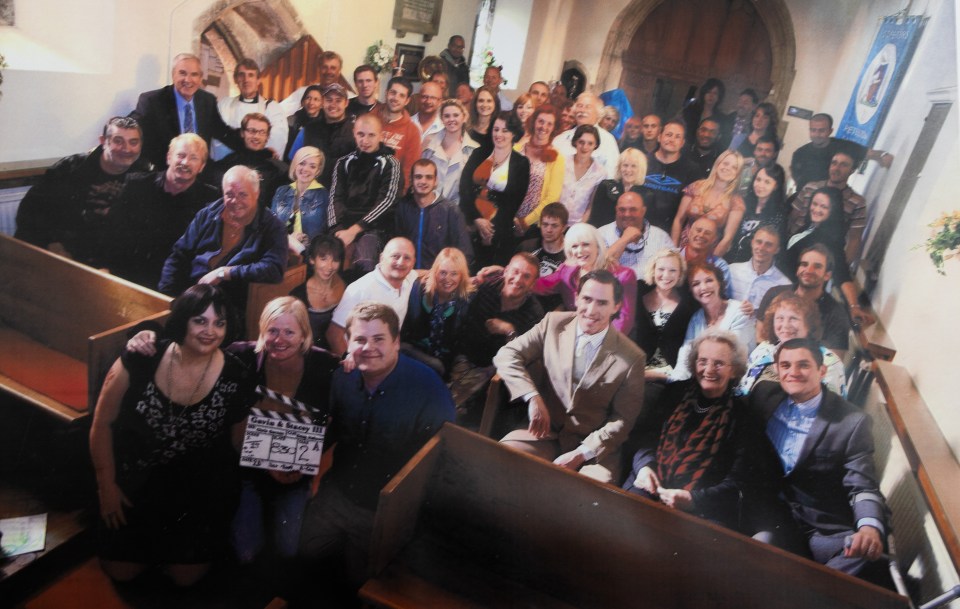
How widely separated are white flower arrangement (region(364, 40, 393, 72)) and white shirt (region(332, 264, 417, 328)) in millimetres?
2798

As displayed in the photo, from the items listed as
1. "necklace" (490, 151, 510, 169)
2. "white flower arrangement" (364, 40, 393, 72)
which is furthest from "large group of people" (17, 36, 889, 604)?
"white flower arrangement" (364, 40, 393, 72)

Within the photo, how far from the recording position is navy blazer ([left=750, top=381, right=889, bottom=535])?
2309 mm

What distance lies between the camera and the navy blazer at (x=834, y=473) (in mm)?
2309

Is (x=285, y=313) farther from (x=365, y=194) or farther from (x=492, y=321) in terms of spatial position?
(x=492, y=321)

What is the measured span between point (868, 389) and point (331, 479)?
202 cm

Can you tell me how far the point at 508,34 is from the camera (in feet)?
11.0

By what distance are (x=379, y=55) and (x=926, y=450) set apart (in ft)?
14.6

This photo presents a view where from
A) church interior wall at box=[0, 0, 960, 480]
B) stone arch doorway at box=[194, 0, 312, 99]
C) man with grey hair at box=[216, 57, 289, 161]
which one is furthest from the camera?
stone arch doorway at box=[194, 0, 312, 99]

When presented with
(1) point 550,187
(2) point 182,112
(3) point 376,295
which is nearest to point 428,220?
(3) point 376,295

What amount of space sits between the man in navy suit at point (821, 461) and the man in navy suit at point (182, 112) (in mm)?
2665

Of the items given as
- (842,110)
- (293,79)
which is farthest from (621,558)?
(293,79)

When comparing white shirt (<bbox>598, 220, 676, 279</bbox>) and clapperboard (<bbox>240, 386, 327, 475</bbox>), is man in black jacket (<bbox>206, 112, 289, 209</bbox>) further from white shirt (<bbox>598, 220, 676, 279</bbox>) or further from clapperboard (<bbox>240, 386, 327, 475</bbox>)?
white shirt (<bbox>598, 220, 676, 279</bbox>)

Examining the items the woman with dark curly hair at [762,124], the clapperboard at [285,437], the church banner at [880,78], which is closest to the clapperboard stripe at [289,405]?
the clapperboard at [285,437]

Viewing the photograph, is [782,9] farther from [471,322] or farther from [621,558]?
[621,558]
